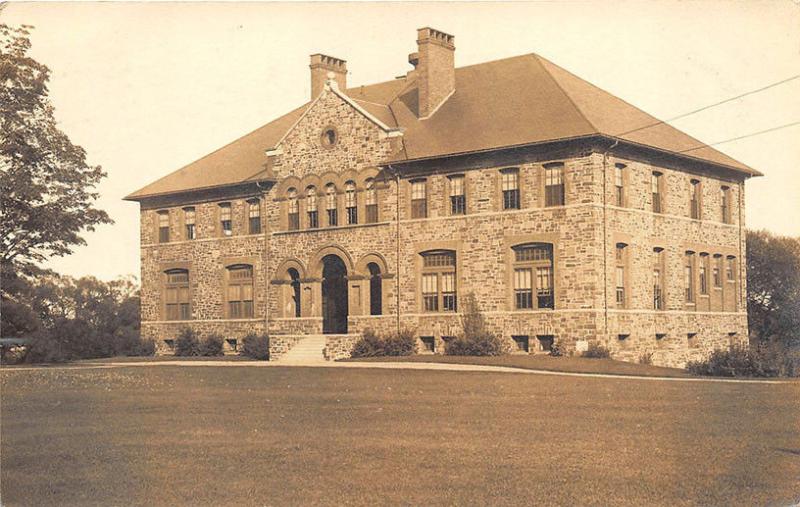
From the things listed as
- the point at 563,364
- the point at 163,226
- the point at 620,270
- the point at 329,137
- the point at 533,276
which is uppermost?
the point at 329,137

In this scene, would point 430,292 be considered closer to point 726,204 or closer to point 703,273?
point 703,273

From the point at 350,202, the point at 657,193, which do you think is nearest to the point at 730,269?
the point at 657,193

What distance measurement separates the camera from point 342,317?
47.7m

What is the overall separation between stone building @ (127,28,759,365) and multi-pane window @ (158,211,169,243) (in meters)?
0.87

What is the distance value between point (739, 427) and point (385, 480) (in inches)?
298

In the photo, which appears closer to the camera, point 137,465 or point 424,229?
point 137,465

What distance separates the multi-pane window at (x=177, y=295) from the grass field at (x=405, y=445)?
25552mm

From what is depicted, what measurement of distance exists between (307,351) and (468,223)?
8.66m

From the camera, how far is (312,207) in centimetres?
4722

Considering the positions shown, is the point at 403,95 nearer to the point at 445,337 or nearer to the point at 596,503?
the point at 445,337

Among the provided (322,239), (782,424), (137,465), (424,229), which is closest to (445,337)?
(424,229)

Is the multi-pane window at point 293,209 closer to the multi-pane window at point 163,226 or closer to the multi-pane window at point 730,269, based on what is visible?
the multi-pane window at point 163,226

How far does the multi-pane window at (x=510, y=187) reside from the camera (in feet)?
134

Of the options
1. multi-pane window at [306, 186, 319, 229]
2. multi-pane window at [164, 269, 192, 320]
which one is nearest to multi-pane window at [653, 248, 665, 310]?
multi-pane window at [306, 186, 319, 229]
